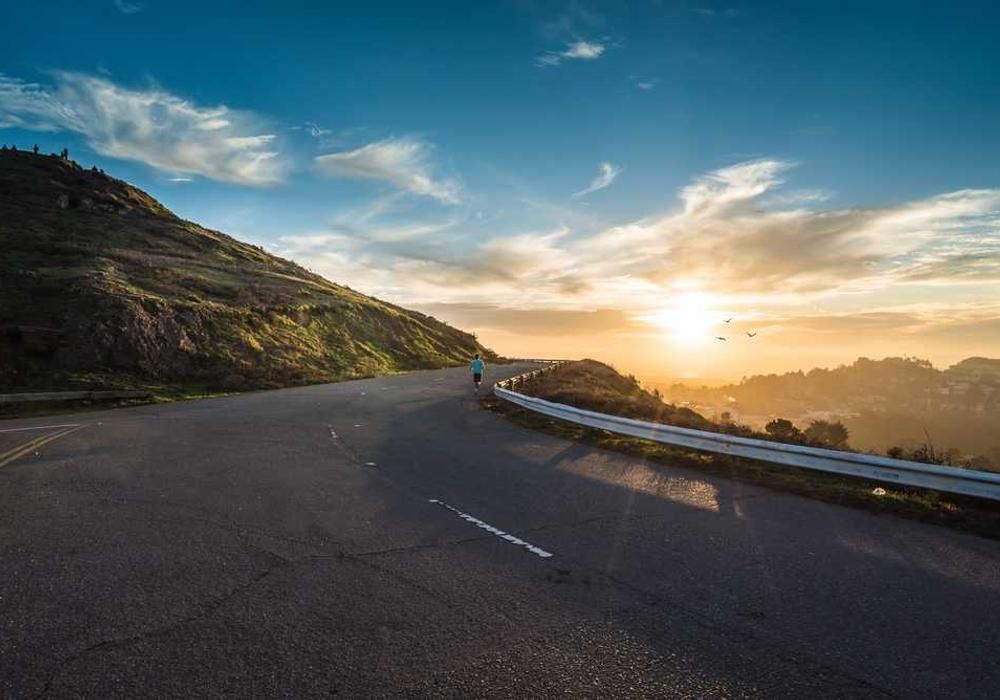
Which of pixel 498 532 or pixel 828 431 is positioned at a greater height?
pixel 828 431

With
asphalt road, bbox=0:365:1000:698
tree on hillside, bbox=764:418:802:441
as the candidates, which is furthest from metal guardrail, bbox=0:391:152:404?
tree on hillside, bbox=764:418:802:441

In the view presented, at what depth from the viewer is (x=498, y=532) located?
6.86 metres

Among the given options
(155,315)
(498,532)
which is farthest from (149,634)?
(155,315)

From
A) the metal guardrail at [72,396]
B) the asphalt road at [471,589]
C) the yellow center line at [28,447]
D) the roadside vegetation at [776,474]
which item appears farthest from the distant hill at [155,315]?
the asphalt road at [471,589]

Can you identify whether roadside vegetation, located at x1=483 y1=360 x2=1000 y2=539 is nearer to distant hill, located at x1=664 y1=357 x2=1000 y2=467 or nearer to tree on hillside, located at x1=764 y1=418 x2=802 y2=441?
tree on hillside, located at x1=764 y1=418 x2=802 y2=441

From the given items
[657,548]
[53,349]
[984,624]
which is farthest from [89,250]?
[984,624]

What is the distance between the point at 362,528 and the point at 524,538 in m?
2.03

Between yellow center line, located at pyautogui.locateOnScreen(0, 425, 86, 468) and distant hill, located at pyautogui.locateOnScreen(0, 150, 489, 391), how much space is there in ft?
43.5

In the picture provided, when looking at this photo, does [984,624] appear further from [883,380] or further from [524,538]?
[883,380]

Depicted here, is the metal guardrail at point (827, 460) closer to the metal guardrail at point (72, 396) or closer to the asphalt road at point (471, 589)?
the asphalt road at point (471, 589)

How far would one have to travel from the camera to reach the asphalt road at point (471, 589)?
3754mm

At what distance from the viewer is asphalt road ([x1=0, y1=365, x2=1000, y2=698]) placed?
3.75m

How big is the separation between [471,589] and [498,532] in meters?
1.73

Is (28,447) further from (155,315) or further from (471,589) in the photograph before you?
(155,315)
